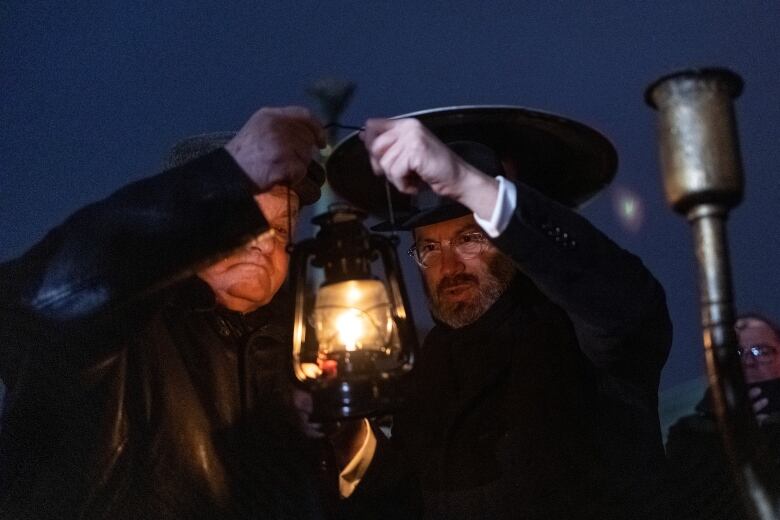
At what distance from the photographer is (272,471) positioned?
2.35 meters

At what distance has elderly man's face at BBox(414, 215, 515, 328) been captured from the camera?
2965 millimetres

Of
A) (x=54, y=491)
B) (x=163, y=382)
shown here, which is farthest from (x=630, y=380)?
(x=54, y=491)

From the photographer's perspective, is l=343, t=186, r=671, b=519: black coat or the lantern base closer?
the lantern base

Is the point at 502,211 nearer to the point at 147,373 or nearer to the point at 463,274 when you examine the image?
the point at 463,274

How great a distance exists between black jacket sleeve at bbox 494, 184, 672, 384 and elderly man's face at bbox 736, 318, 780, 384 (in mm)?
1970

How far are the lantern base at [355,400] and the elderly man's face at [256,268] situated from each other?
32.2 inches

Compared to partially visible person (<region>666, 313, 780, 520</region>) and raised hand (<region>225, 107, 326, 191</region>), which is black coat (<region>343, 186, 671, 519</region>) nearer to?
partially visible person (<region>666, 313, 780, 520</region>)

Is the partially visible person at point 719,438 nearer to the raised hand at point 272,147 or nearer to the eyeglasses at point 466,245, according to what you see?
the eyeglasses at point 466,245

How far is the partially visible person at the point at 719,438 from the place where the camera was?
11.3 feet

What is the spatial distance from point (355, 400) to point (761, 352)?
3.38m

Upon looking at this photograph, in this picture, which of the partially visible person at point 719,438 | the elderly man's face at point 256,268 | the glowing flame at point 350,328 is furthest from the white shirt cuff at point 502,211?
the partially visible person at point 719,438

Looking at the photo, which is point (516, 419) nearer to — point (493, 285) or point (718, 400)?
point (493, 285)

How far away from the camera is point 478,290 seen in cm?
297

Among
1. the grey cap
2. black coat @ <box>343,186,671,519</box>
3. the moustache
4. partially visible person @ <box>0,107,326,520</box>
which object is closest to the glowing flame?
partially visible person @ <box>0,107,326,520</box>
